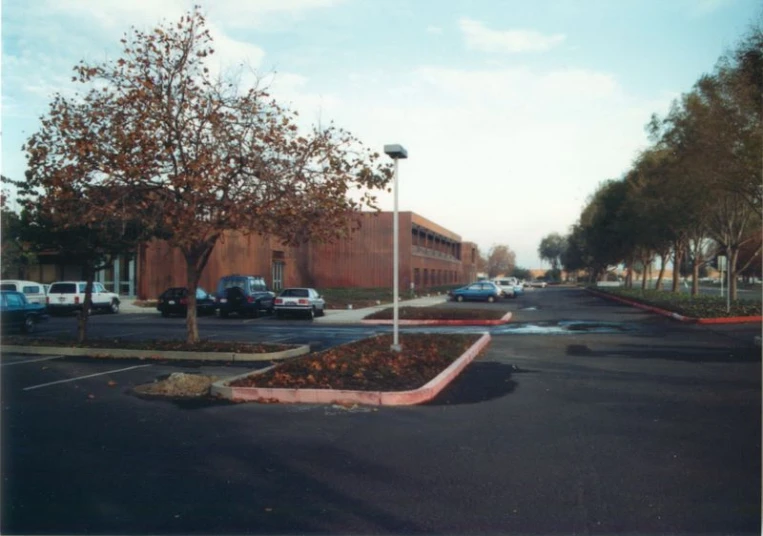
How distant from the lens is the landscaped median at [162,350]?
1496cm

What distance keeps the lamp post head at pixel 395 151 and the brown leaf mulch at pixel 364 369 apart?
4.15m

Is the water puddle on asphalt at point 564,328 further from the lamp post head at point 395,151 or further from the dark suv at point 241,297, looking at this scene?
the dark suv at point 241,297

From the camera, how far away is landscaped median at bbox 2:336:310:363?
49.1 feet

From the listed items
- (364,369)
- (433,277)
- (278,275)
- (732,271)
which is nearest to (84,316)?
(364,369)

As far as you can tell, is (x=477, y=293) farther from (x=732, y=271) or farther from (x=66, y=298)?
(x=66, y=298)

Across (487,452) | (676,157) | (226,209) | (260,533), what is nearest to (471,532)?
(260,533)

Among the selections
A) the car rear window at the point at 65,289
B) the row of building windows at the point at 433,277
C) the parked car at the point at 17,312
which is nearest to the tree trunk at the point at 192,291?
the parked car at the point at 17,312

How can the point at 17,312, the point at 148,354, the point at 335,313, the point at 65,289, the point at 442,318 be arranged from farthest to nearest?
1. the point at 335,313
2. the point at 65,289
3. the point at 442,318
4. the point at 17,312
5. the point at 148,354

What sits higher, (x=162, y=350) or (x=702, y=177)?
(x=702, y=177)

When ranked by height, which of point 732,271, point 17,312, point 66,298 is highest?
point 732,271

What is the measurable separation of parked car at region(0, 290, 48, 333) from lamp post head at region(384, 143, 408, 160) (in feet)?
42.6

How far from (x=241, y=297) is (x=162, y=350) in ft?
50.0

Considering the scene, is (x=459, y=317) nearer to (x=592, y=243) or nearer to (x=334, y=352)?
(x=334, y=352)

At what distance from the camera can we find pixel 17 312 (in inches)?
814
